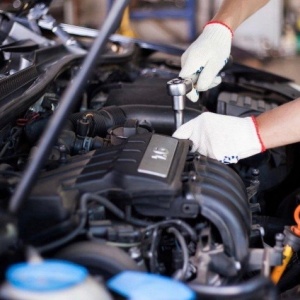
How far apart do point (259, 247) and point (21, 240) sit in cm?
54

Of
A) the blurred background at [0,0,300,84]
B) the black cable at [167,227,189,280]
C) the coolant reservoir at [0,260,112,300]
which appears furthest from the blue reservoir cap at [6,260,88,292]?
the blurred background at [0,0,300,84]

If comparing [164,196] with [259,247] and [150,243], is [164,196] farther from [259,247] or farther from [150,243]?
[259,247]

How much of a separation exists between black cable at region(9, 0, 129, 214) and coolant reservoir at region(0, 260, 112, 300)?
115mm

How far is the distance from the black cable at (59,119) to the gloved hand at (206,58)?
665mm

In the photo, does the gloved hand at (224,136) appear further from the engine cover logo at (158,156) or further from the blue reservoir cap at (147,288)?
the blue reservoir cap at (147,288)

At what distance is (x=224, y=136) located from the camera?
146 cm

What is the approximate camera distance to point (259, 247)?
1.31 m

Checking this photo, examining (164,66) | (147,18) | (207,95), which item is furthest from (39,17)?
(147,18)

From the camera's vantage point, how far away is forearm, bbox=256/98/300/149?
1.42 m

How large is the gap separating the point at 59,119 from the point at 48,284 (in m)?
0.26

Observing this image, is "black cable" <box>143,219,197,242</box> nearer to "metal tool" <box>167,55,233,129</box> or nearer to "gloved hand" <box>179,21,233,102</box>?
"metal tool" <box>167,55,233,129</box>

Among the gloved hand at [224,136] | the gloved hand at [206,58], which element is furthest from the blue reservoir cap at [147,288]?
the gloved hand at [206,58]

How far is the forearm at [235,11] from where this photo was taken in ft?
5.88

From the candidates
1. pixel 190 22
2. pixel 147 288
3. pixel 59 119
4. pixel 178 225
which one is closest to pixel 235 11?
pixel 178 225
